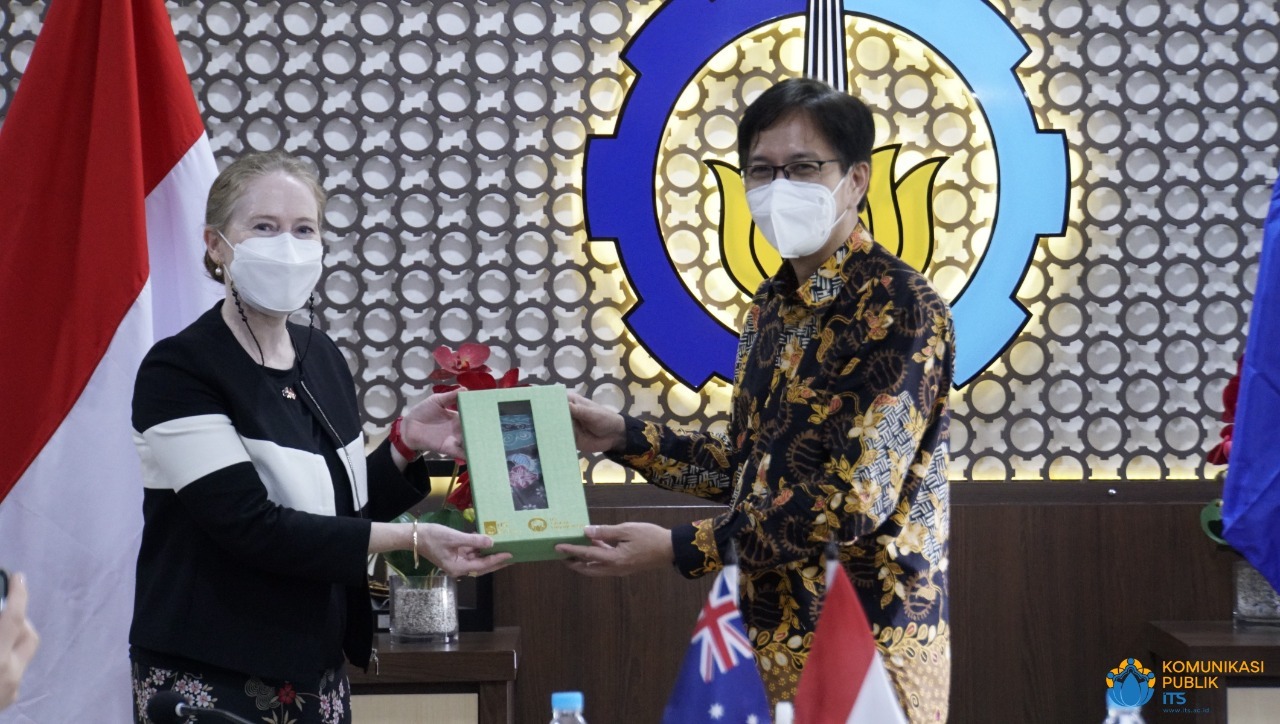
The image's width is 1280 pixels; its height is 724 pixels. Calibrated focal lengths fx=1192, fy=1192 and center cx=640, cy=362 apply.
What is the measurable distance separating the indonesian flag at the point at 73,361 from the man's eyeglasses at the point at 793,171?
4.33ft

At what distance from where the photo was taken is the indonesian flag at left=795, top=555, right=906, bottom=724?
1045 millimetres

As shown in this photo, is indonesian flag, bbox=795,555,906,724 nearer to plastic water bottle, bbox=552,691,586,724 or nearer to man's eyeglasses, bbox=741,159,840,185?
plastic water bottle, bbox=552,691,586,724

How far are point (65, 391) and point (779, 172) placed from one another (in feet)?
4.96

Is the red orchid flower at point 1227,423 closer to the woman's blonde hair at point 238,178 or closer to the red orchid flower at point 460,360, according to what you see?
the red orchid flower at point 460,360

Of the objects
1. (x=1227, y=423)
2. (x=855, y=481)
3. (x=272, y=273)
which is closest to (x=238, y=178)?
(x=272, y=273)

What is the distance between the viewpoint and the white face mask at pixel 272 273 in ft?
5.54

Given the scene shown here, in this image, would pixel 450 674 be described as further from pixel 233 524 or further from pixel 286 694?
pixel 233 524

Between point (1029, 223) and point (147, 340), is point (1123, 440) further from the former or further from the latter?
point (147, 340)

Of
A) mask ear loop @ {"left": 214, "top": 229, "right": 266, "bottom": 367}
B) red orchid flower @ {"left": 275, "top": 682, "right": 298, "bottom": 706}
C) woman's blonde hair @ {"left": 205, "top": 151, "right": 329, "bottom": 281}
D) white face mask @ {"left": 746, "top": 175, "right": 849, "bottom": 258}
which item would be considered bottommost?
red orchid flower @ {"left": 275, "top": 682, "right": 298, "bottom": 706}

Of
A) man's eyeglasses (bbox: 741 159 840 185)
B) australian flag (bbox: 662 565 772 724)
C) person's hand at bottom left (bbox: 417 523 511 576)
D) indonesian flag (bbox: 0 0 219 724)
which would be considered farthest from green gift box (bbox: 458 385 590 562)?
indonesian flag (bbox: 0 0 219 724)

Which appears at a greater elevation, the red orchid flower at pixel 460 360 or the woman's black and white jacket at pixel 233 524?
the red orchid flower at pixel 460 360

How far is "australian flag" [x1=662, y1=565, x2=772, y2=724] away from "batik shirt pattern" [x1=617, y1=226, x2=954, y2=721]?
0.45m

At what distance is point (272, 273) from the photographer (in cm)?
169

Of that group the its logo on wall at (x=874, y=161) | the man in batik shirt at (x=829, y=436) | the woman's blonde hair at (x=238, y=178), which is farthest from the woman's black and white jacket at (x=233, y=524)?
the its logo on wall at (x=874, y=161)
